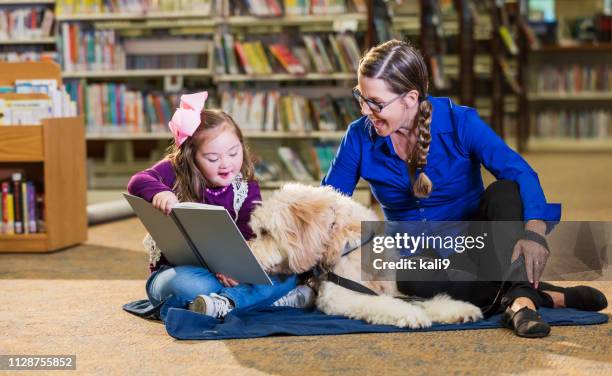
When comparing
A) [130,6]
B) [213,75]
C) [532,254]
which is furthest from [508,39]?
[532,254]

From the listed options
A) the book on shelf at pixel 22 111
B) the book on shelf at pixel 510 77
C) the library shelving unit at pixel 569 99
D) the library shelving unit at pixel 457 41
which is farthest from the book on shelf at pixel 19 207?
the library shelving unit at pixel 569 99

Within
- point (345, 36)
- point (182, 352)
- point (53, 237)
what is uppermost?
point (345, 36)

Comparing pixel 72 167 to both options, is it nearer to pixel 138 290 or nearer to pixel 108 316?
pixel 138 290

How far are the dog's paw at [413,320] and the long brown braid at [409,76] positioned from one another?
0.40 m

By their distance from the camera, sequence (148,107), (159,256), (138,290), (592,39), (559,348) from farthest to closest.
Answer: (592,39), (148,107), (138,290), (159,256), (559,348)

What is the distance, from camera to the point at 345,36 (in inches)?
234

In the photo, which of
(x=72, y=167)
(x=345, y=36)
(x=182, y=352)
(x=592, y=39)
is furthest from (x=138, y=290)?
(x=592, y=39)

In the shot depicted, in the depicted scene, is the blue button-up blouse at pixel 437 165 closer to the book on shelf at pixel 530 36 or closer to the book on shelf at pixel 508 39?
the book on shelf at pixel 508 39

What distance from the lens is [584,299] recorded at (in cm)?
269

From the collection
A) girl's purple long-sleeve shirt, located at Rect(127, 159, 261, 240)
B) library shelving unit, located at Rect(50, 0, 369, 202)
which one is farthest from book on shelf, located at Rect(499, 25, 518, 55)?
girl's purple long-sleeve shirt, located at Rect(127, 159, 261, 240)

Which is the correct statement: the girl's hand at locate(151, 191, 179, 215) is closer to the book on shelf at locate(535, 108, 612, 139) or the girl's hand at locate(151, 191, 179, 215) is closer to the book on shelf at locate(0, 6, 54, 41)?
the book on shelf at locate(0, 6, 54, 41)

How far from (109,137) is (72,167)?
2138 mm

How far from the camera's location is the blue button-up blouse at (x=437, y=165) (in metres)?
2.69

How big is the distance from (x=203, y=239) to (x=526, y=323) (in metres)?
0.89
